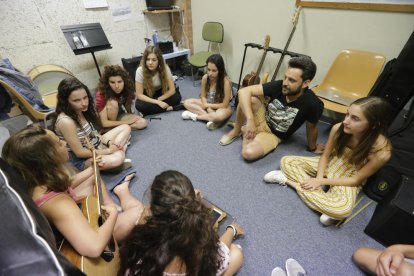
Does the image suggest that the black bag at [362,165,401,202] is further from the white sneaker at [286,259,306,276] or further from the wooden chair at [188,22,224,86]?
the wooden chair at [188,22,224,86]

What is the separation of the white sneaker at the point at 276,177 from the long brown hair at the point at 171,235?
1.02 metres

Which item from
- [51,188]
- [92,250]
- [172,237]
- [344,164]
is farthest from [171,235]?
[344,164]

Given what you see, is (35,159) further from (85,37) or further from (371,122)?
(85,37)

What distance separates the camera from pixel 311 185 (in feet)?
5.02

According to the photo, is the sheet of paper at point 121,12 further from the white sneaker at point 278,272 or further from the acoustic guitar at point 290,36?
the white sneaker at point 278,272

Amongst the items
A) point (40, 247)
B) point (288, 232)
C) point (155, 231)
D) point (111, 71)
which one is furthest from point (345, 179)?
point (111, 71)

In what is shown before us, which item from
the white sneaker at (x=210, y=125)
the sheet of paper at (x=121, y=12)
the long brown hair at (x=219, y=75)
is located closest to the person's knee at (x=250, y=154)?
the white sneaker at (x=210, y=125)

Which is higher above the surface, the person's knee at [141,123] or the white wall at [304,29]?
the white wall at [304,29]

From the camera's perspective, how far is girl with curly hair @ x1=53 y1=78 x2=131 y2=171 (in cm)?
151

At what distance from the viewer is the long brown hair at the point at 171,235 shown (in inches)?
28.2

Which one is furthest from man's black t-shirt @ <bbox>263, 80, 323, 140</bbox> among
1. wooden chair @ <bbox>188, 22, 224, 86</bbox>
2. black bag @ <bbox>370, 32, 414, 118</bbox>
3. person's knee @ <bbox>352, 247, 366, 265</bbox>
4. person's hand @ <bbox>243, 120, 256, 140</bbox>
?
wooden chair @ <bbox>188, 22, 224, 86</bbox>

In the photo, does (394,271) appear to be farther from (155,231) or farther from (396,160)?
(155,231)

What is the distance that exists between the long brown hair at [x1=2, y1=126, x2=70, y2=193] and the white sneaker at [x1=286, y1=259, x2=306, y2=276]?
3.87 feet

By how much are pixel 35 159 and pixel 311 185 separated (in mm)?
1584
